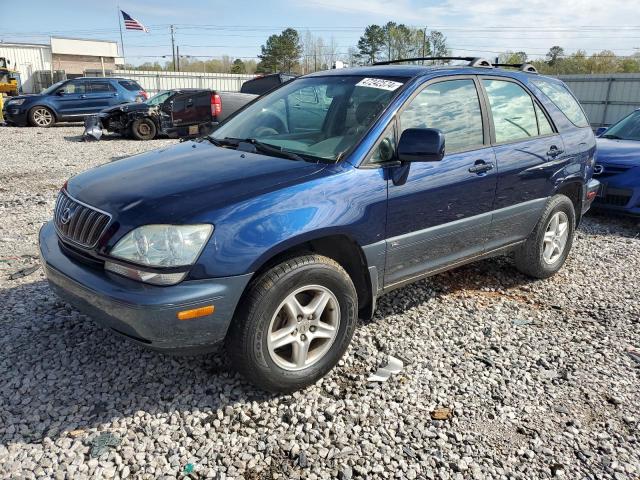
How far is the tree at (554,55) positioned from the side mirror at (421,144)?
133ft

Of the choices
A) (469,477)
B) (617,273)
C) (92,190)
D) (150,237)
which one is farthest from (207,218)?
(617,273)

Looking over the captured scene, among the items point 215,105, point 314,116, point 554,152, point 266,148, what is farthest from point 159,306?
point 215,105

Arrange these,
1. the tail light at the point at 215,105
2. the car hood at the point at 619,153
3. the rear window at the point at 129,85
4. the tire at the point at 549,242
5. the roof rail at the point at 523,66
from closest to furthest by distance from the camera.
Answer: the tire at the point at 549,242 < the roof rail at the point at 523,66 < the car hood at the point at 619,153 < the tail light at the point at 215,105 < the rear window at the point at 129,85

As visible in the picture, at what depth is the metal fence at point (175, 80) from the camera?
1304 inches

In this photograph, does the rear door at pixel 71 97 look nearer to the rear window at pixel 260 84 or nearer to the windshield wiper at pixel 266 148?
the rear window at pixel 260 84

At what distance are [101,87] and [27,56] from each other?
38.8 meters

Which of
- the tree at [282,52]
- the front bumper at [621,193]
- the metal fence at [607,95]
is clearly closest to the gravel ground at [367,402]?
the front bumper at [621,193]

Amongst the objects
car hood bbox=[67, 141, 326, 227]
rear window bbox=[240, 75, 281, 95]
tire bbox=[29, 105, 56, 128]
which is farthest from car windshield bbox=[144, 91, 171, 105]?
car hood bbox=[67, 141, 326, 227]

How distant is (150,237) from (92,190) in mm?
696

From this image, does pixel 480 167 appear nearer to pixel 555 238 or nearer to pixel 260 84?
pixel 555 238

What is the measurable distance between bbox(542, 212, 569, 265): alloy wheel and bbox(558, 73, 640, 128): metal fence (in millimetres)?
17683

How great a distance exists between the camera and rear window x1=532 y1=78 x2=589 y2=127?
14.6 feet

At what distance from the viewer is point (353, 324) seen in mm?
3012

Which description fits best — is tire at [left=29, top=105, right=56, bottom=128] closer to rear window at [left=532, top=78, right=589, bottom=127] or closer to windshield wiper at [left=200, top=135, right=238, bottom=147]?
windshield wiper at [left=200, top=135, right=238, bottom=147]
